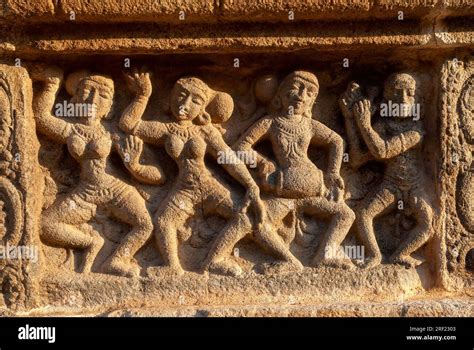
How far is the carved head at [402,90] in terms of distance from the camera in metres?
4.88

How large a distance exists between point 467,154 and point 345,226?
899 millimetres

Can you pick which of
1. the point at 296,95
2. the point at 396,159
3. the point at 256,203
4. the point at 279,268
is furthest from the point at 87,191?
the point at 396,159

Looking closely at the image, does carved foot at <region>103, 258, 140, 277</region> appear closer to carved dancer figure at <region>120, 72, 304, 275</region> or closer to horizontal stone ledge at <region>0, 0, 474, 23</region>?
carved dancer figure at <region>120, 72, 304, 275</region>

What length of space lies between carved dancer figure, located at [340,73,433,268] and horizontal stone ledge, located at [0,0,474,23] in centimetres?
54

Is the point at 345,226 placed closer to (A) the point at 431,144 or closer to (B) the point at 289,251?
(B) the point at 289,251

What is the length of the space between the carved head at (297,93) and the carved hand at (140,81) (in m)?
0.81

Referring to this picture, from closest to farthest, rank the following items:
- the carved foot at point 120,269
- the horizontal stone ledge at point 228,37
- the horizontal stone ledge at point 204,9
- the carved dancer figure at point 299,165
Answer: the horizontal stone ledge at point 204,9 < the horizontal stone ledge at point 228,37 < the carved foot at point 120,269 < the carved dancer figure at point 299,165

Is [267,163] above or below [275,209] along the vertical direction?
above

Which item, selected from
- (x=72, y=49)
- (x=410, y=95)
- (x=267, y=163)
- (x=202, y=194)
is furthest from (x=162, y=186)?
(x=410, y=95)

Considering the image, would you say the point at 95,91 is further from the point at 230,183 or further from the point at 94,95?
the point at 230,183

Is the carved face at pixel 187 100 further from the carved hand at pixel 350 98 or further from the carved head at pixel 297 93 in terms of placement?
the carved hand at pixel 350 98

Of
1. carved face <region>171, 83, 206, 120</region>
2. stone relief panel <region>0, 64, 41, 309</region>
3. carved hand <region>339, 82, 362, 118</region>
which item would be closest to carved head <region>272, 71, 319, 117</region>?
carved hand <region>339, 82, 362, 118</region>

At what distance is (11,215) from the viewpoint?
4711mm

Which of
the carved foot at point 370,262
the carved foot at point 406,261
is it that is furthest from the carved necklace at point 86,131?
the carved foot at point 406,261
